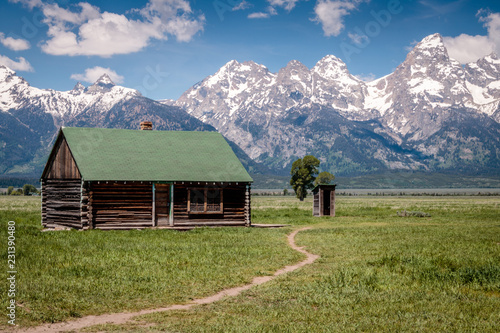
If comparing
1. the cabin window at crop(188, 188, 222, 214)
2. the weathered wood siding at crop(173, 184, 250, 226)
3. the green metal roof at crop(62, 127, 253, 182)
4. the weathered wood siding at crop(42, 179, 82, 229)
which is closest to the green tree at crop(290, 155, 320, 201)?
the green metal roof at crop(62, 127, 253, 182)

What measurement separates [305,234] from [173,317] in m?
21.5

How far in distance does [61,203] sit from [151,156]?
26.7 feet

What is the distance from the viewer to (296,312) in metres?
12.9

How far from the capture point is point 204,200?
130 ft

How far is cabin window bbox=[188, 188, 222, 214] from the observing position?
A: 39.3 metres

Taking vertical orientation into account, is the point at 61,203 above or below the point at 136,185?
below

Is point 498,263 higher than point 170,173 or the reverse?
the reverse

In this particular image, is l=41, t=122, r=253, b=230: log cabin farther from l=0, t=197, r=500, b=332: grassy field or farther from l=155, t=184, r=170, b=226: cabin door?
l=0, t=197, r=500, b=332: grassy field

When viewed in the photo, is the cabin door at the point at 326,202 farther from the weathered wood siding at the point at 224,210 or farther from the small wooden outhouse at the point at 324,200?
the weathered wood siding at the point at 224,210

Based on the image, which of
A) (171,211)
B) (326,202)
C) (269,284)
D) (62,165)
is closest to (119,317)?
(269,284)

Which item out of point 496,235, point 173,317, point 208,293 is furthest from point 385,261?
point 496,235

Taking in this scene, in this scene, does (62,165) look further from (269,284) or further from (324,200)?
(324,200)

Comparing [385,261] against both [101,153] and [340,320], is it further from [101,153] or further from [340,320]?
[101,153]

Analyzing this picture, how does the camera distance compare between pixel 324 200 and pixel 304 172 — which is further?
pixel 304 172
